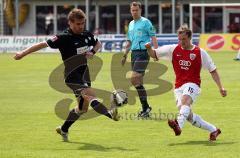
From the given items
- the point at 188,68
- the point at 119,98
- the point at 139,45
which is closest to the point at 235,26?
the point at 139,45

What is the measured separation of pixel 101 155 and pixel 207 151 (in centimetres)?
152

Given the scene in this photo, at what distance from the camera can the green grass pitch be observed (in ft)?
33.3

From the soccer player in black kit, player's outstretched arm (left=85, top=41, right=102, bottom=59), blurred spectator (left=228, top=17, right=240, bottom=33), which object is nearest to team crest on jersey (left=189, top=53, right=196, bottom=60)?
the soccer player in black kit

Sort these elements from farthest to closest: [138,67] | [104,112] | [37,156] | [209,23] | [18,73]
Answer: [209,23] < [18,73] < [138,67] < [104,112] < [37,156]

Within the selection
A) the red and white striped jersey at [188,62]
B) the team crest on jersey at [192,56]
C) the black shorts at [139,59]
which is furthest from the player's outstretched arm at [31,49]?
the black shorts at [139,59]

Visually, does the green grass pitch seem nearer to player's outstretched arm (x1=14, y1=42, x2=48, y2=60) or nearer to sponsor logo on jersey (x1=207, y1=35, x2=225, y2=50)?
player's outstretched arm (x1=14, y1=42, x2=48, y2=60)

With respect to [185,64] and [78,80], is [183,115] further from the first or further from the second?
[78,80]

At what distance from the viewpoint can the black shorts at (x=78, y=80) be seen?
11.1 m

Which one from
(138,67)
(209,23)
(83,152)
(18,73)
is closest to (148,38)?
(138,67)

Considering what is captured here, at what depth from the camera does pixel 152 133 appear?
12.0m

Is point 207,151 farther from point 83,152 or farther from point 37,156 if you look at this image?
point 37,156

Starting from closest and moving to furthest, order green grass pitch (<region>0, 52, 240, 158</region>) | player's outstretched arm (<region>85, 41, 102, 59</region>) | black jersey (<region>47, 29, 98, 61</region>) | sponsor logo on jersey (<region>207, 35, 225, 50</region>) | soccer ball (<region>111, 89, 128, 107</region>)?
green grass pitch (<region>0, 52, 240, 158</region>), black jersey (<region>47, 29, 98, 61</region>), player's outstretched arm (<region>85, 41, 102, 59</region>), soccer ball (<region>111, 89, 128, 107</region>), sponsor logo on jersey (<region>207, 35, 225, 50</region>)

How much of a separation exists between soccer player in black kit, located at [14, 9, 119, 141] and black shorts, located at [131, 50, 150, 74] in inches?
131

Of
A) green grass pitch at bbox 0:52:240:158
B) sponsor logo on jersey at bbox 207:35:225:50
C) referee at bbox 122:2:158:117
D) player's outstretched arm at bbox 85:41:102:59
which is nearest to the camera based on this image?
green grass pitch at bbox 0:52:240:158
